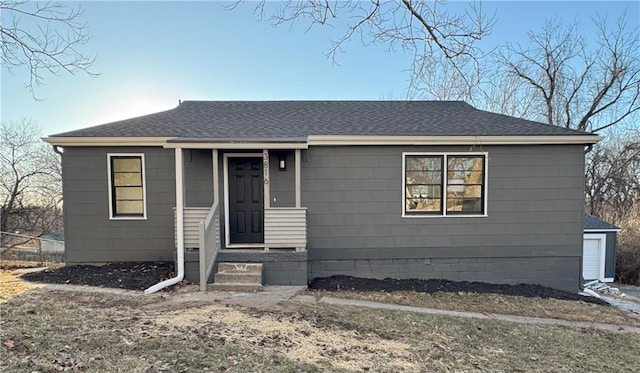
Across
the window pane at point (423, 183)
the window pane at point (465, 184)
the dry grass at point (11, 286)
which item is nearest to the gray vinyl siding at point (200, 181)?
the dry grass at point (11, 286)

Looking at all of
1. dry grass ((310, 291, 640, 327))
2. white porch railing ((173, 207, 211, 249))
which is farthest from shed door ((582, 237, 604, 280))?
white porch railing ((173, 207, 211, 249))

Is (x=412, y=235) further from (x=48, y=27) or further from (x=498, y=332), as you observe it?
(x=48, y=27)

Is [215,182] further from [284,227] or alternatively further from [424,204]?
[424,204]

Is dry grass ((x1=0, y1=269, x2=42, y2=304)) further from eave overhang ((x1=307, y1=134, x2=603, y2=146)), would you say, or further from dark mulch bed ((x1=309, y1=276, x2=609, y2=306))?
eave overhang ((x1=307, y1=134, x2=603, y2=146))

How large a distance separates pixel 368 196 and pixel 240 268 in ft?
9.90

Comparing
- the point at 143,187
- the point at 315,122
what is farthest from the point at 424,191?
the point at 143,187

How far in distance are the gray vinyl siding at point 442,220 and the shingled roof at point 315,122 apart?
49 centimetres

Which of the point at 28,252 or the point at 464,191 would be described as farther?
the point at 28,252

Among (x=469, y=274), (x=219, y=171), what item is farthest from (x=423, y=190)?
(x=219, y=171)

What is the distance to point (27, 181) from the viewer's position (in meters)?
16.5

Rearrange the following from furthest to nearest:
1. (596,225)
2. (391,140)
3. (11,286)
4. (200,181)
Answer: (596,225) → (200,181) → (391,140) → (11,286)

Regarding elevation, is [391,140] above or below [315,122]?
below

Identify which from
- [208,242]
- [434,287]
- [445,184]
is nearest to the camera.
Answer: [208,242]

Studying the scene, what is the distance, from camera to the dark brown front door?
7.51 meters
